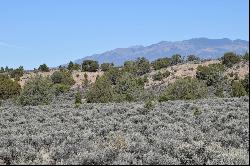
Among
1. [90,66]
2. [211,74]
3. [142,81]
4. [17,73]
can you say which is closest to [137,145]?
[211,74]

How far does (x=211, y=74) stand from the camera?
98062mm

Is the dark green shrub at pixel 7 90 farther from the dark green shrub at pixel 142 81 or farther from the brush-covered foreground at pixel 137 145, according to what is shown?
the brush-covered foreground at pixel 137 145

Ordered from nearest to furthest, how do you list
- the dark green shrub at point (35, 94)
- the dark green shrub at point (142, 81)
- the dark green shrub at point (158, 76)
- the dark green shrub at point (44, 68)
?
1. the dark green shrub at point (35, 94)
2. the dark green shrub at point (142, 81)
3. the dark green shrub at point (158, 76)
4. the dark green shrub at point (44, 68)

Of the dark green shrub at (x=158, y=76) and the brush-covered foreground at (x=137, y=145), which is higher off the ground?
the brush-covered foreground at (x=137, y=145)

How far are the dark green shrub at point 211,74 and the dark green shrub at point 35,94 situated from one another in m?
40.2

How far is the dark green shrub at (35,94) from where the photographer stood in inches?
2323

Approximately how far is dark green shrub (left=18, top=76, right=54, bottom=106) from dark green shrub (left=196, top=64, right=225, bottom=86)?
132ft

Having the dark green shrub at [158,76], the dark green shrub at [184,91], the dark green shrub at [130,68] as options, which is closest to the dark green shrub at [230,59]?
the dark green shrub at [158,76]

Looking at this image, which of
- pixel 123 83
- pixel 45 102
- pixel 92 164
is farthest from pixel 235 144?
pixel 123 83

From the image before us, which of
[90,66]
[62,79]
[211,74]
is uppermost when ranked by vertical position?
[90,66]

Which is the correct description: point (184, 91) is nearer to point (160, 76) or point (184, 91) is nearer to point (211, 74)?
point (211, 74)

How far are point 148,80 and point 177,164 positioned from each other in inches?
3853

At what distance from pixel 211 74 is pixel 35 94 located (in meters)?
46.8

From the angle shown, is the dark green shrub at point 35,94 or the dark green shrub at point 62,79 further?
the dark green shrub at point 62,79
